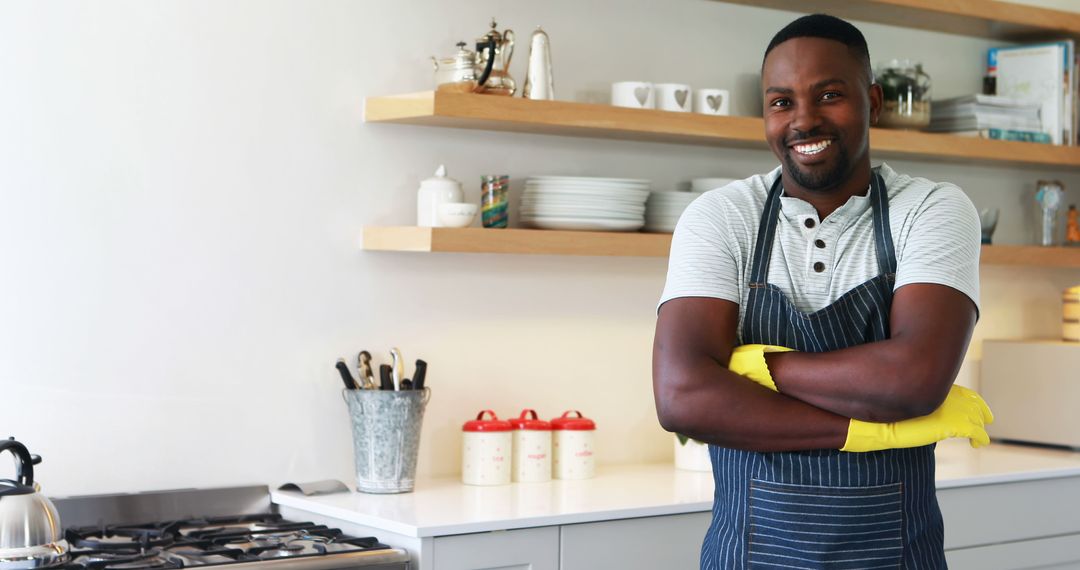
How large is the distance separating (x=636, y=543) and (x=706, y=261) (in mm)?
872

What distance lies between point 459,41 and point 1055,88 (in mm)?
1812

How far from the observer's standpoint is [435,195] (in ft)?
8.95

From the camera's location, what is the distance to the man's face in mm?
1730

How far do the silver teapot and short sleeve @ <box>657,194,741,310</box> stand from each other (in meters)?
0.97

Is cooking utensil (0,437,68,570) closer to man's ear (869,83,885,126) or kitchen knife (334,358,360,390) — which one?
kitchen knife (334,358,360,390)

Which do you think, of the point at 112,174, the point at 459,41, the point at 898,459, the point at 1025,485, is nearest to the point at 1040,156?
the point at 1025,485

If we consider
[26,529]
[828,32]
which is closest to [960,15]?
[828,32]

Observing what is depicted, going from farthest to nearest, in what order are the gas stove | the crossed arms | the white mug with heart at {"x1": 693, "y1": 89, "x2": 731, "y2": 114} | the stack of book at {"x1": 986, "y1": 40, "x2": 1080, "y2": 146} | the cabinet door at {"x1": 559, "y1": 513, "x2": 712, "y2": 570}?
the stack of book at {"x1": 986, "y1": 40, "x2": 1080, "y2": 146}
the white mug with heart at {"x1": 693, "y1": 89, "x2": 731, "y2": 114}
the cabinet door at {"x1": 559, "y1": 513, "x2": 712, "y2": 570}
the gas stove
the crossed arms

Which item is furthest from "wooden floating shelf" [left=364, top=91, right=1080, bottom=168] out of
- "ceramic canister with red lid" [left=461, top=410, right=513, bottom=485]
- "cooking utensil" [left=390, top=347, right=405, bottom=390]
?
"ceramic canister with red lid" [left=461, top=410, right=513, bottom=485]

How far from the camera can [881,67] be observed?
3.36 m

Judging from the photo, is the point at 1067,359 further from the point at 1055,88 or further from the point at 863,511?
the point at 863,511

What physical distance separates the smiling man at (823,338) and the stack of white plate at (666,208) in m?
1.20

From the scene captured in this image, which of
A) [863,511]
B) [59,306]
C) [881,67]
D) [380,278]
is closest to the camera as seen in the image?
[863,511]

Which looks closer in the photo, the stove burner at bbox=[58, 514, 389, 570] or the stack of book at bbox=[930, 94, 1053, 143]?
the stove burner at bbox=[58, 514, 389, 570]
